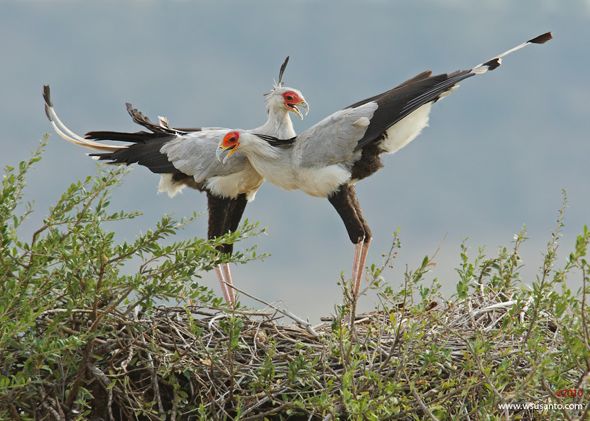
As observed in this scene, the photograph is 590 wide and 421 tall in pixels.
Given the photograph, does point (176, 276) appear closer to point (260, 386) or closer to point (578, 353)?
point (260, 386)

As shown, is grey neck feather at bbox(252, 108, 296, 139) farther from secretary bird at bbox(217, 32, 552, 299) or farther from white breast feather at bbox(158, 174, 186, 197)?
white breast feather at bbox(158, 174, 186, 197)

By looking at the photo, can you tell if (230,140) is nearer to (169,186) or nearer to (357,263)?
(169,186)

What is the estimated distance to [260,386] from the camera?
4.92 metres

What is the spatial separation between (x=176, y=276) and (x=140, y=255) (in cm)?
23

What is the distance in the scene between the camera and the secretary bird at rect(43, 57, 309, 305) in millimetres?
7164

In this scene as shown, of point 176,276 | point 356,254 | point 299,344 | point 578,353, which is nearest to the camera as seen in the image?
point 578,353

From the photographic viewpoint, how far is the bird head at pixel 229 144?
6891 millimetres

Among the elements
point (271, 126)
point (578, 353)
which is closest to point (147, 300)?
point (578, 353)

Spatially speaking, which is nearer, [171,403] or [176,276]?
[176,276]

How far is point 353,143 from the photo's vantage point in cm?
652

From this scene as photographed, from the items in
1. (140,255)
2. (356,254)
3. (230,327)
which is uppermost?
(356,254)

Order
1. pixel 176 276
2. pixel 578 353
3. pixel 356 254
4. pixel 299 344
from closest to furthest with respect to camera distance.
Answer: pixel 578 353
pixel 176 276
pixel 299 344
pixel 356 254

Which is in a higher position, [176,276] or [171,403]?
[176,276]

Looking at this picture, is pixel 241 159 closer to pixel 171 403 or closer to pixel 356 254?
pixel 356 254
